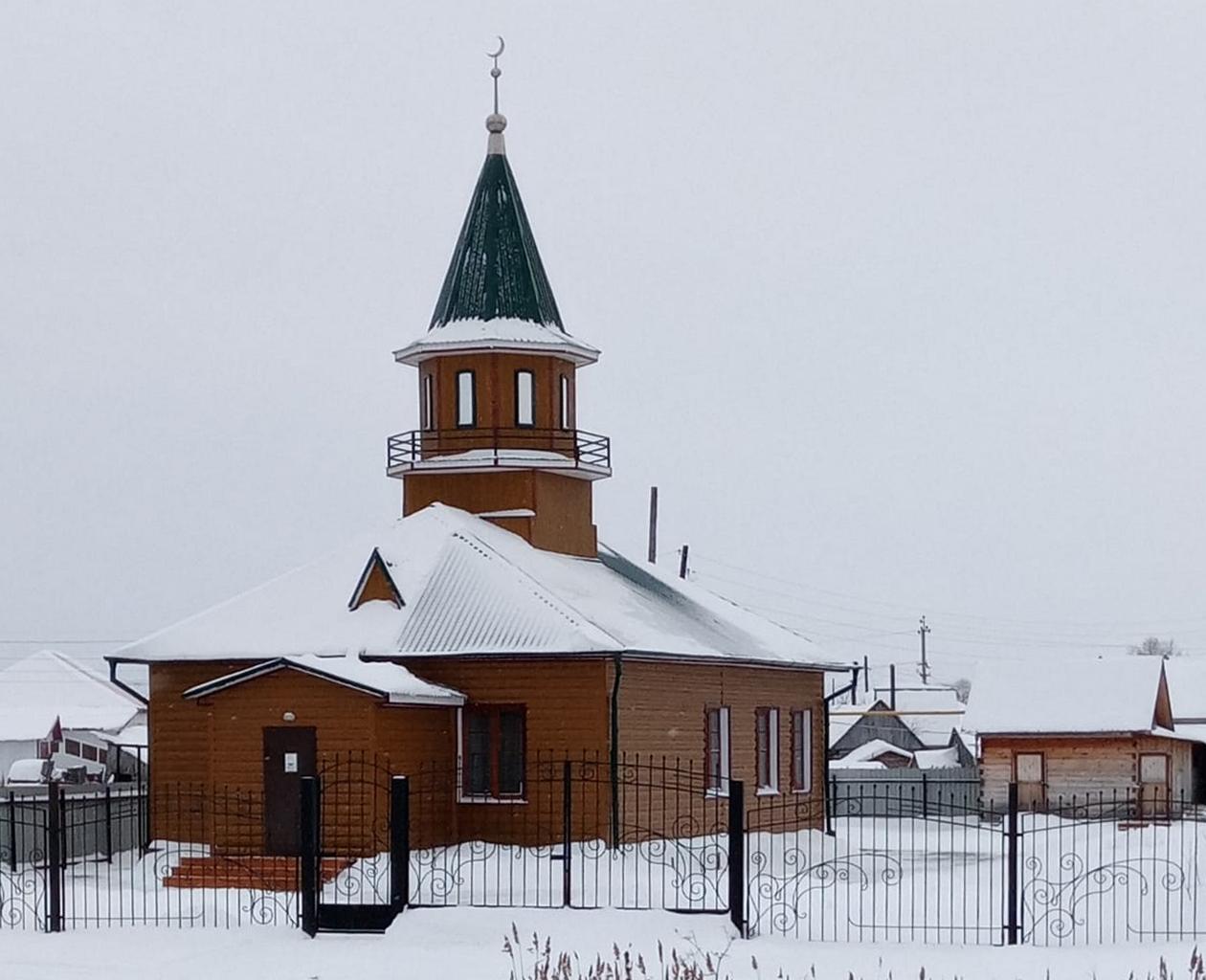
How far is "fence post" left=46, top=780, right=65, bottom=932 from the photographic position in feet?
63.1

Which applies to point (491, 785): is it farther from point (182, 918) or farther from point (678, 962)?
point (678, 962)

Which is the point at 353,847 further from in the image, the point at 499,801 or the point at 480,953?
the point at 480,953

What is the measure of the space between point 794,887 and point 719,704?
18.1 ft

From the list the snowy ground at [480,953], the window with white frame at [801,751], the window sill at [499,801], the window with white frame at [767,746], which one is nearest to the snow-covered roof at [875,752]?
the window with white frame at [801,751]

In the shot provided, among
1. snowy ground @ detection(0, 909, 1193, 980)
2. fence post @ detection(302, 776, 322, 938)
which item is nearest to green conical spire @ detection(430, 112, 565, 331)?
fence post @ detection(302, 776, 322, 938)

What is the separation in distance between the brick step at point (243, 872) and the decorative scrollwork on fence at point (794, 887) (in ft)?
17.0

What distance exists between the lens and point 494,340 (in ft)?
99.3

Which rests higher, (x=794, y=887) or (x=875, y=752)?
(x=794, y=887)

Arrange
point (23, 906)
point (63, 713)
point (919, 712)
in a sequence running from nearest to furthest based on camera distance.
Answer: point (23, 906), point (63, 713), point (919, 712)

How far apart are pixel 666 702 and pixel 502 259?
7547 mm

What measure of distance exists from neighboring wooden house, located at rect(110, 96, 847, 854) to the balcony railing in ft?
0.10

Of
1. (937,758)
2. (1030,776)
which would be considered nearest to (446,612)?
(1030,776)

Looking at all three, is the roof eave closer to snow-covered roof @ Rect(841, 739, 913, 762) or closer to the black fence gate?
the black fence gate

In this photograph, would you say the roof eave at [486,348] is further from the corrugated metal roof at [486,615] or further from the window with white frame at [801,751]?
the window with white frame at [801,751]
